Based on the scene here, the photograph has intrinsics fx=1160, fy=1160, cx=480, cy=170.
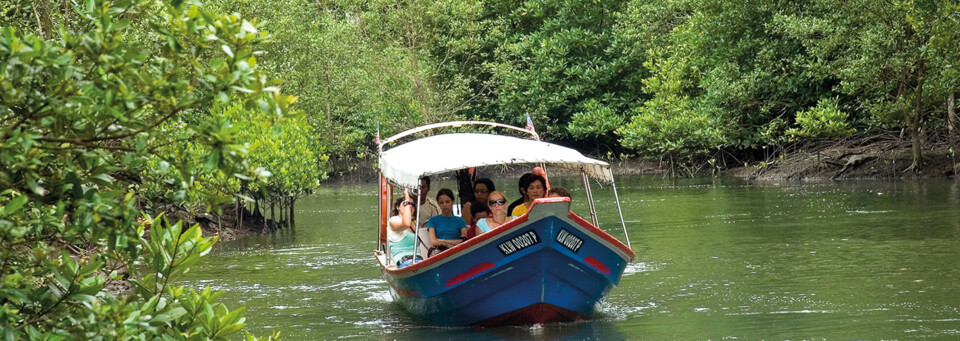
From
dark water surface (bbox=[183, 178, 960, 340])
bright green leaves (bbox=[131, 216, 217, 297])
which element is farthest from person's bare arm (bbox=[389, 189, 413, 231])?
bright green leaves (bbox=[131, 216, 217, 297])

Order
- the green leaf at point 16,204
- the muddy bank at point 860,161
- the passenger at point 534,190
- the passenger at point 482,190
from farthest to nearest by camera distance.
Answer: the muddy bank at point 860,161 → the passenger at point 482,190 → the passenger at point 534,190 → the green leaf at point 16,204

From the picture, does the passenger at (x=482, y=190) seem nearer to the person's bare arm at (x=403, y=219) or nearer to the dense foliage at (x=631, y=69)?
the person's bare arm at (x=403, y=219)

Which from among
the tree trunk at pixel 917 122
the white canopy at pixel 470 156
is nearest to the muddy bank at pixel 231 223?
the white canopy at pixel 470 156

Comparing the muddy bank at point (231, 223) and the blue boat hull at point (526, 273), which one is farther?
the muddy bank at point (231, 223)

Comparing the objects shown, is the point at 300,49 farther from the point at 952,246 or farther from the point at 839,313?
the point at 839,313

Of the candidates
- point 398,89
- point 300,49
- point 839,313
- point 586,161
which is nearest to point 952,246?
point 839,313

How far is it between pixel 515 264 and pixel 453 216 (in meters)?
1.76

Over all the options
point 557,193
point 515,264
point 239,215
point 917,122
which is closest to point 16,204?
point 515,264

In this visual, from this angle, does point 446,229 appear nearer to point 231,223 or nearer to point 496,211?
point 496,211

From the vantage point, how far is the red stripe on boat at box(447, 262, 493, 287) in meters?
9.94

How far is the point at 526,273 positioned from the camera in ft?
32.6

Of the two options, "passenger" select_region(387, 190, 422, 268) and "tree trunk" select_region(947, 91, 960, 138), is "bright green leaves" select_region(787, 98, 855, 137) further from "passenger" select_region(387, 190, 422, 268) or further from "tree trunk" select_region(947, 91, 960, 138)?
"passenger" select_region(387, 190, 422, 268)

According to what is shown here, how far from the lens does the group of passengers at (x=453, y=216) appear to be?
10.7 meters

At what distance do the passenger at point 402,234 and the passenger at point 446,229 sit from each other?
527 millimetres
